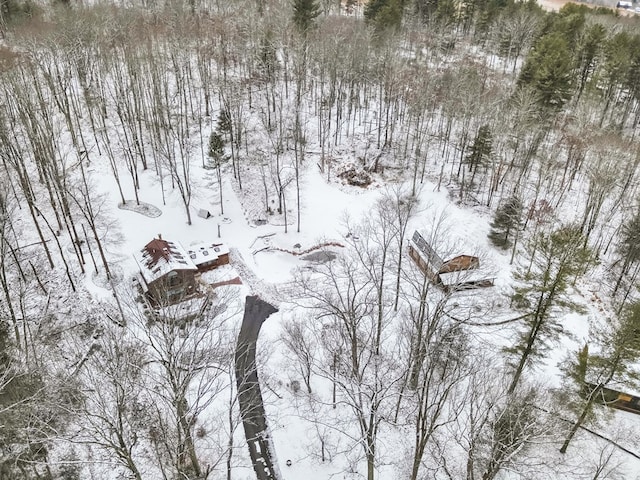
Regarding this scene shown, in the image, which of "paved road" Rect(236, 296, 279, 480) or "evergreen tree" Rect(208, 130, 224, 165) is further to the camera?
"evergreen tree" Rect(208, 130, 224, 165)

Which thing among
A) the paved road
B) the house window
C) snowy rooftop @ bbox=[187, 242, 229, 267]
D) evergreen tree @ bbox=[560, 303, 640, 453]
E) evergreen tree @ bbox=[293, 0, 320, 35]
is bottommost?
the paved road

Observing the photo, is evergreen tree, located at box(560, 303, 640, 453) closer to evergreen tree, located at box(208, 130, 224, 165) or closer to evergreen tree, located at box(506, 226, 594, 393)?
evergreen tree, located at box(506, 226, 594, 393)

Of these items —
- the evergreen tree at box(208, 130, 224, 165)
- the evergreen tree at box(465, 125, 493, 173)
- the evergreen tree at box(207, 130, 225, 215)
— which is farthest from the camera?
the evergreen tree at box(465, 125, 493, 173)

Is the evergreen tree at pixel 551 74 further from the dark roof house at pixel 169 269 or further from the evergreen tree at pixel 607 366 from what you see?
the dark roof house at pixel 169 269

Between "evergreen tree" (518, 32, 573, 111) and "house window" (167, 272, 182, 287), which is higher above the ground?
"evergreen tree" (518, 32, 573, 111)

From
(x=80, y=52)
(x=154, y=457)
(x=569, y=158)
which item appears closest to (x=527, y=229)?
(x=569, y=158)

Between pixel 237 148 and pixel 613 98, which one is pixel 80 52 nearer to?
pixel 237 148

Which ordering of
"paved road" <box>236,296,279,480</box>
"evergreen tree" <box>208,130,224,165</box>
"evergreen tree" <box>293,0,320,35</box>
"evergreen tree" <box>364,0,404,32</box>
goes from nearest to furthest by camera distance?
"paved road" <box>236,296,279,480</box> → "evergreen tree" <box>208,130,224,165</box> → "evergreen tree" <box>293,0,320,35</box> → "evergreen tree" <box>364,0,404,32</box>

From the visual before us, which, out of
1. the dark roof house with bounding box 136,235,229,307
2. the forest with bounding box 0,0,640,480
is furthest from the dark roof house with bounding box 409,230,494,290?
the dark roof house with bounding box 136,235,229,307
